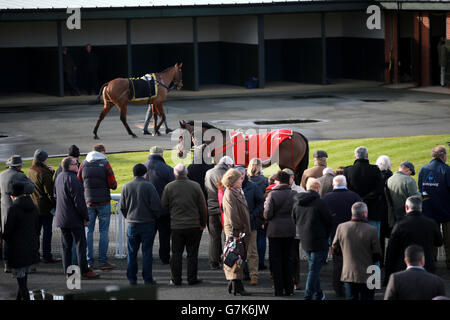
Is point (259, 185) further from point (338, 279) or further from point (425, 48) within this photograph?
point (425, 48)

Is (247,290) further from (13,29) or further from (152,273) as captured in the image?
(13,29)

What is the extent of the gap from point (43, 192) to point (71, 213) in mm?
1054

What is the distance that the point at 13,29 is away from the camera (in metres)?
32.9

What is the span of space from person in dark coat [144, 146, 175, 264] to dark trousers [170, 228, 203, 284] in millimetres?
940

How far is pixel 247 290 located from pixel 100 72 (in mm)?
26464

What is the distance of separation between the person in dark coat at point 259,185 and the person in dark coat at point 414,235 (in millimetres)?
2254

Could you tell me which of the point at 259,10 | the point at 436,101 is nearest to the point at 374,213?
the point at 436,101

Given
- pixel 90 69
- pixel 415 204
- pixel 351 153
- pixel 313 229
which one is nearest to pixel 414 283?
pixel 415 204

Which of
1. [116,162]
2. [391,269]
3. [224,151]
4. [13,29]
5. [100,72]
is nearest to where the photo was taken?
[391,269]

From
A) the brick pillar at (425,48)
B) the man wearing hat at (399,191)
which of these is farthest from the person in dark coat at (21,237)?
the brick pillar at (425,48)

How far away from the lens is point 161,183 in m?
11.1

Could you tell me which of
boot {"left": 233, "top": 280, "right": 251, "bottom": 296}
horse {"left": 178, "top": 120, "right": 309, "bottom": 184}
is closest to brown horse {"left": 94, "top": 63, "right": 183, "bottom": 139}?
horse {"left": 178, "top": 120, "right": 309, "bottom": 184}

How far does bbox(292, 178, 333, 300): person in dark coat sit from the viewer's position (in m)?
9.19

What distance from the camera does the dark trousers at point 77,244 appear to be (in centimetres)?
1034
